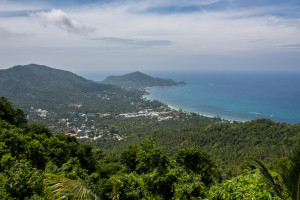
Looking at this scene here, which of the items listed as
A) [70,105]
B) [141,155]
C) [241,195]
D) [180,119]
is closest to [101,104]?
[70,105]

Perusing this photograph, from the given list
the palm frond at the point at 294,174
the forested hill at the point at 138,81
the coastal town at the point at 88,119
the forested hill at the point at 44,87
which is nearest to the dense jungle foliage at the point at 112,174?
the palm frond at the point at 294,174

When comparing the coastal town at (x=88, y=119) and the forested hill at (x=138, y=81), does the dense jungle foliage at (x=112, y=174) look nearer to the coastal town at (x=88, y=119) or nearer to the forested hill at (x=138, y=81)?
the coastal town at (x=88, y=119)

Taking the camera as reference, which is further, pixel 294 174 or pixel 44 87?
pixel 44 87

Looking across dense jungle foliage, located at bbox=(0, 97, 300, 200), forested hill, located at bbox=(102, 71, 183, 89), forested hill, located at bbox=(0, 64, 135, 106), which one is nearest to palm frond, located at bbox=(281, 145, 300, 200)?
dense jungle foliage, located at bbox=(0, 97, 300, 200)

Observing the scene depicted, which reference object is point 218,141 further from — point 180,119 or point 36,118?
point 36,118

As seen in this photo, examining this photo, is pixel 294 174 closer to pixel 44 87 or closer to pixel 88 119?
pixel 88 119

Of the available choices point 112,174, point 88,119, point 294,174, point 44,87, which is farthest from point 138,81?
point 294,174

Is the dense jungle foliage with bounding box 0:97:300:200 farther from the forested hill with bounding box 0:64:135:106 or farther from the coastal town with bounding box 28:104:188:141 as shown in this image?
the forested hill with bounding box 0:64:135:106

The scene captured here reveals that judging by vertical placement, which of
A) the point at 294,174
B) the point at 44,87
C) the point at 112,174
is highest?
the point at 44,87

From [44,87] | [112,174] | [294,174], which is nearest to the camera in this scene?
[294,174]
